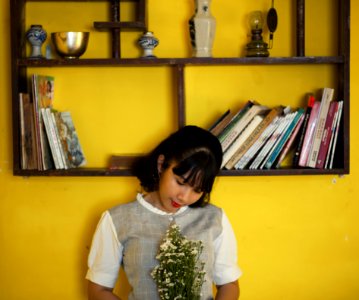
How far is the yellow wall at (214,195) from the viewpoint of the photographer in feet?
8.37

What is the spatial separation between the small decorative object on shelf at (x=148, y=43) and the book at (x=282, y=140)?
1.80ft

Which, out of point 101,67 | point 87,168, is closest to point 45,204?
point 87,168

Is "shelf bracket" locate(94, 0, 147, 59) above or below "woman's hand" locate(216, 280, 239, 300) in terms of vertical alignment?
above

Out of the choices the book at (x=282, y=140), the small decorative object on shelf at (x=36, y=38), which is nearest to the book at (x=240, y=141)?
the book at (x=282, y=140)

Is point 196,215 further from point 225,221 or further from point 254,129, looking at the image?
point 254,129

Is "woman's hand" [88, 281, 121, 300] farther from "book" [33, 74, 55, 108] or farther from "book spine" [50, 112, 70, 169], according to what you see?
"book" [33, 74, 55, 108]

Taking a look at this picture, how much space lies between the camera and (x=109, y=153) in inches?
102

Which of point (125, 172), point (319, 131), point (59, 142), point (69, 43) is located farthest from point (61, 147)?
point (319, 131)

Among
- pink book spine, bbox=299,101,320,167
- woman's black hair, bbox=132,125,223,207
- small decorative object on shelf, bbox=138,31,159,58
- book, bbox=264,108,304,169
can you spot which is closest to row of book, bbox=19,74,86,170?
small decorative object on shelf, bbox=138,31,159,58

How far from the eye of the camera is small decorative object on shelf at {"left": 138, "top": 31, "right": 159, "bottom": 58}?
2.43m

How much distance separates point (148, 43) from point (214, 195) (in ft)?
2.08

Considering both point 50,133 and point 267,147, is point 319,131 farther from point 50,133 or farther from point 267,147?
point 50,133

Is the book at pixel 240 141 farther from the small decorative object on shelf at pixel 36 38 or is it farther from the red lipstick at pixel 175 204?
the small decorative object on shelf at pixel 36 38

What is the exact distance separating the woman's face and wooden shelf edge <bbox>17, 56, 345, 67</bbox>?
56cm
